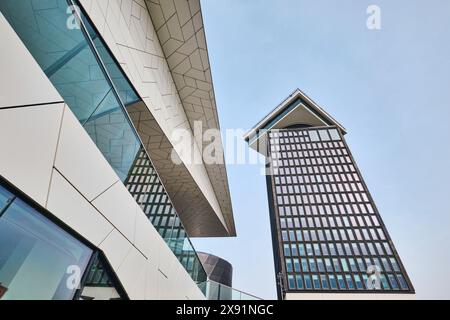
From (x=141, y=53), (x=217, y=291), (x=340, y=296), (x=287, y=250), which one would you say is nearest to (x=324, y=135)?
(x=287, y=250)

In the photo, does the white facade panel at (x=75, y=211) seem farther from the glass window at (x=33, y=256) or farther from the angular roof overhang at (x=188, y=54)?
the angular roof overhang at (x=188, y=54)

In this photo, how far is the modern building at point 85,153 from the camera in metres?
1.81

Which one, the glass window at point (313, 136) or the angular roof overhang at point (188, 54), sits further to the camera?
the glass window at point (313, 136)

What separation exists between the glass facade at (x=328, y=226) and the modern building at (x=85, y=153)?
35658 millimetres

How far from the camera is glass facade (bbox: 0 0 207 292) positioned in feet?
7.14

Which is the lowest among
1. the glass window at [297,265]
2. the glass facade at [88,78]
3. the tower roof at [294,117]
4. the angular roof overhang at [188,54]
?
the glass facade at [88,78]

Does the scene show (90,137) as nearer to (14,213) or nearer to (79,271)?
(14,213)

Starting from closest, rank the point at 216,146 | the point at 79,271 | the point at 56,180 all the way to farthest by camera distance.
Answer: the point at 56,180
the point at 79,271
the point at 216,146

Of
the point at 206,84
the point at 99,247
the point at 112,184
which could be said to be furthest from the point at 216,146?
the point at 99,247

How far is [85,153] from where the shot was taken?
9.05ft

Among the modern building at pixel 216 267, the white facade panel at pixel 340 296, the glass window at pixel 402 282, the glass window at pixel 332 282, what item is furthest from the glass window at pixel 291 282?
the glass window at pixel 402 282

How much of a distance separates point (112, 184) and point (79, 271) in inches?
50.7

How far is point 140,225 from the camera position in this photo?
426cm
